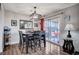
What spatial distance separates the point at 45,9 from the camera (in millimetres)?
2150

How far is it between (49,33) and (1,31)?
Result: 103 cm

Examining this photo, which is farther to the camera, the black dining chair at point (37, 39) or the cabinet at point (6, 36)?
the black dining chair at point (37, 39)

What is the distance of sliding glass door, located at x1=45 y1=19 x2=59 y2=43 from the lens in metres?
2.18

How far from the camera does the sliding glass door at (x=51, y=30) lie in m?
2.18

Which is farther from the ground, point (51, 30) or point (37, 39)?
point (51, 30)

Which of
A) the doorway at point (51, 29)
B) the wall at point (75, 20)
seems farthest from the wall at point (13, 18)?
the wall at point (75, 20)

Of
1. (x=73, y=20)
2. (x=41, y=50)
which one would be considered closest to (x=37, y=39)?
(x=41, y=50)

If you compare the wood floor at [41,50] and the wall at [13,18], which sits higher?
the wall at [13,18]

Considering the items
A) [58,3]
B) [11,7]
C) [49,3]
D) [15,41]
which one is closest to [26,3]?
[11,7]

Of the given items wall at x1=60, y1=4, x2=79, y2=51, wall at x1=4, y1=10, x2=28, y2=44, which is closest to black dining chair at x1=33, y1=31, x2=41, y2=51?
wall at x1=4, y1=10, x2=28, y2=44

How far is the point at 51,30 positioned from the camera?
2201mm

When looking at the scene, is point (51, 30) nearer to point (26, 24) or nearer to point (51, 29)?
point (51, 29)

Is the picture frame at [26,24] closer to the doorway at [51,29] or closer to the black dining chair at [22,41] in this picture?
the black dining chair at [22,41]

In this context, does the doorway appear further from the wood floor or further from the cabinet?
the cabinet
